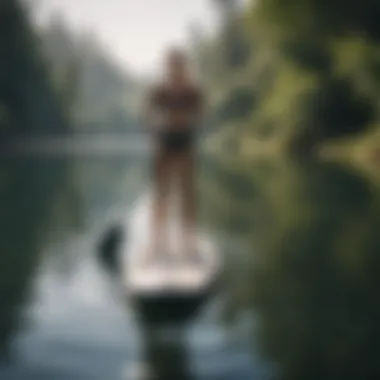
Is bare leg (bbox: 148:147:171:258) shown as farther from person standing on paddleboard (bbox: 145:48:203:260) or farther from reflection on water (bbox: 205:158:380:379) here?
reflection on water (bbox: 205:158:380:379)

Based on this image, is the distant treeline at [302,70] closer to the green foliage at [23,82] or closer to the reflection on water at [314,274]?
the reflection on water at [314,274]

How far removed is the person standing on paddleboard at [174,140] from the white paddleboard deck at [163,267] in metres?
0.04

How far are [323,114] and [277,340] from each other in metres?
1.34

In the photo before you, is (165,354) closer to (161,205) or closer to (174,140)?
(161,205)

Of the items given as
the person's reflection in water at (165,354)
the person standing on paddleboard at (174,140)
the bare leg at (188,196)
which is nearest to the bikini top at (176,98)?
the person standing on paddleboard at (174,140)

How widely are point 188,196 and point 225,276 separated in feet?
1.03

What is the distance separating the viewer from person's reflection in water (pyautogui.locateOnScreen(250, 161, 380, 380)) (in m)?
1.83

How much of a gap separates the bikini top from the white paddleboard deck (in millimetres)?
421

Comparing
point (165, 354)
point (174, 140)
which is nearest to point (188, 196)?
point (174, 140)

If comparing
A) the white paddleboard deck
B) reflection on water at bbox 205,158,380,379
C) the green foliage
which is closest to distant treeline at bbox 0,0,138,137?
the green foliage

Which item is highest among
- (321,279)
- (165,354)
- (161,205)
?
(161,205)

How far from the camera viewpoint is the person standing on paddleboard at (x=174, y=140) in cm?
226

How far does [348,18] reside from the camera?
294 centimetres

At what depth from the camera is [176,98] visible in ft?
7.36
